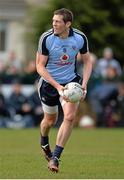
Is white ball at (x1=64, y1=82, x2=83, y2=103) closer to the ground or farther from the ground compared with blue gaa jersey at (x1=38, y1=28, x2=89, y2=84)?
closer to the ground

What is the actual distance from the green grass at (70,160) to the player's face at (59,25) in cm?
193

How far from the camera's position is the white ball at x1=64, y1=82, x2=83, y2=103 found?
12.8m

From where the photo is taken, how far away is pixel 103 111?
25.7 metres

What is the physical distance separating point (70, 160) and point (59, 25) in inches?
93.2

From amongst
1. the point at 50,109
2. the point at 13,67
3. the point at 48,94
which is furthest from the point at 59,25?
the point at 13,67

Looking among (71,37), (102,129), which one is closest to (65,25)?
(71,37)

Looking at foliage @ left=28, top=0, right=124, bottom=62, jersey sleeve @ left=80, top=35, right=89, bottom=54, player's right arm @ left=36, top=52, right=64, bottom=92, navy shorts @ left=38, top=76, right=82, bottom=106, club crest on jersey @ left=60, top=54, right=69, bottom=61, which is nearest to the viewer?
player's right arm @ left=36, top=52, right=64, bottom=92

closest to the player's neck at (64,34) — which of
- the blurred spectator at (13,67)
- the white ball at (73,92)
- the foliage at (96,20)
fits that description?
the white ball at (73,92)

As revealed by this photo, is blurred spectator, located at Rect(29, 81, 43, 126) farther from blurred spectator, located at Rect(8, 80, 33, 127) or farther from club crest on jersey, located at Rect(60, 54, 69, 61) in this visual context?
club crest on jersey, located at Rect(60, 54, 69, 61)

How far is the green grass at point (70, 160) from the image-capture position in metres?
12.3

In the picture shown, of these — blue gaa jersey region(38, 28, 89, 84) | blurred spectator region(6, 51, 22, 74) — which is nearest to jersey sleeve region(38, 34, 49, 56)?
blue gaa jersey region(38, 28, 89, 84)

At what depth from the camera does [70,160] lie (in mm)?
14312

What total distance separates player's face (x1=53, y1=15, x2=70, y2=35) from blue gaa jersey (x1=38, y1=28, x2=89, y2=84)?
0.40ft

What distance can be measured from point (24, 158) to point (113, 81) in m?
12.2
